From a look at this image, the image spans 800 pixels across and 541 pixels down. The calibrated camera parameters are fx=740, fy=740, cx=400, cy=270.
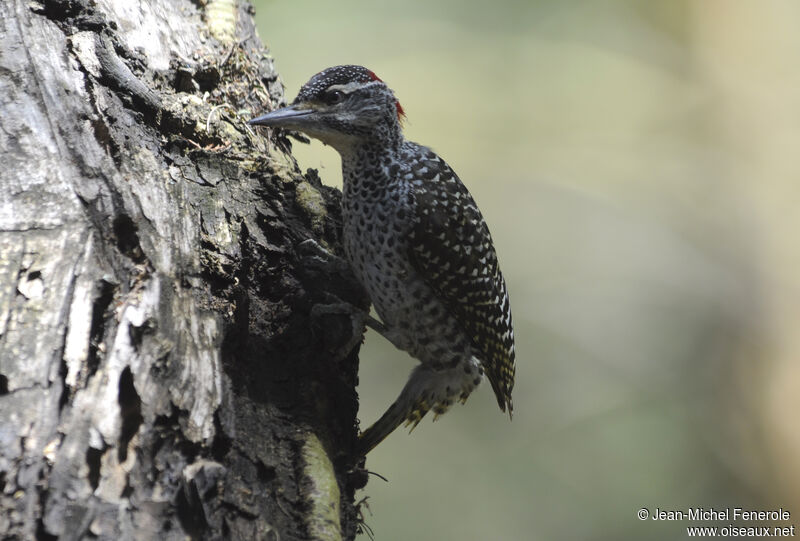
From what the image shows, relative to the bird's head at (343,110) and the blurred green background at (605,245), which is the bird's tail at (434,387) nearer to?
the bird's head at (343,110)

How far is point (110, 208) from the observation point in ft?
6.64

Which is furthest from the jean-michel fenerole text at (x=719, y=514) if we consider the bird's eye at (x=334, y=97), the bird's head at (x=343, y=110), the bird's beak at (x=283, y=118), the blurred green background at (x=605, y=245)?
the bird's beak at (x=283, y=118)

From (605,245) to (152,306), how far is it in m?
6.09

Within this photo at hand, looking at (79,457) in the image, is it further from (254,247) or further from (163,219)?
(254,247)

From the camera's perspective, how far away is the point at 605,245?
738cm

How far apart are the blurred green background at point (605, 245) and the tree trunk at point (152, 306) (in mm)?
3920

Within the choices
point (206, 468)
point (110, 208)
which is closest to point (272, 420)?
point (206, 468)

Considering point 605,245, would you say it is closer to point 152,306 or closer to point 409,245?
point 409,245

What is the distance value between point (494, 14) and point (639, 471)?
16.3 ft

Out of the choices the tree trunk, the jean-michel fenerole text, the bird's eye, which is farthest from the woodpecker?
the jean-michel fenerole text

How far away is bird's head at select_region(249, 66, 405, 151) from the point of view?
293cm

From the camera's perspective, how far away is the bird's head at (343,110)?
293 cm

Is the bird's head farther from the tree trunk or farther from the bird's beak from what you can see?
the tree trunk

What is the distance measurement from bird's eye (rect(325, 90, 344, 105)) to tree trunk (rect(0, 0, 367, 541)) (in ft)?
1.07
